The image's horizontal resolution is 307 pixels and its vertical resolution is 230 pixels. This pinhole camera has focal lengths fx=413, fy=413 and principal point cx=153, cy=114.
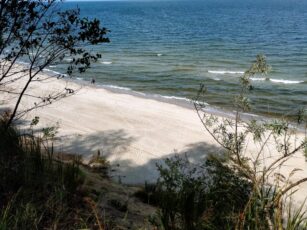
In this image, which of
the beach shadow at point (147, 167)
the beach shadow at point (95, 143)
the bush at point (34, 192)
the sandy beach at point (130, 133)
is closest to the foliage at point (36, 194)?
the bush at point (34, 192)

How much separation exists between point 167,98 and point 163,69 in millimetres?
8191

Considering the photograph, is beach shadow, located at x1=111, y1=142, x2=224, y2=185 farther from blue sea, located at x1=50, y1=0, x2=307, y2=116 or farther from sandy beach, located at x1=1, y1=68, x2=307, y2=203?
blue sea, located at x1=50, y1=0, x2=307, y2=116

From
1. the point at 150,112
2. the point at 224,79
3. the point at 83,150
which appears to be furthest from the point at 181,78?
the point at 83,150

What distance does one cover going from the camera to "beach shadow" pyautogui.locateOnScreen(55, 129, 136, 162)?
1070 cm

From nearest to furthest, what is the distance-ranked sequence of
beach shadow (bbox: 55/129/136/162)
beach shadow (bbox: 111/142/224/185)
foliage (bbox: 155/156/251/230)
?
1. foliage (bbox: 155/156/251/230)
2. beach shadow (bbox: 111/142/224/185)
3. beach shadow (bbox: 55/129/136/162)

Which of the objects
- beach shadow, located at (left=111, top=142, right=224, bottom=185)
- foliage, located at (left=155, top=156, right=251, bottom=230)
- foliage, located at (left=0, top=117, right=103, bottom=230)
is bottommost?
beach shadow, located at (left=111, top=142, right=224, bottom=185)

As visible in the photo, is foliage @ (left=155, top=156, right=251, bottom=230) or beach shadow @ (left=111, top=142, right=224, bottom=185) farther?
beach shadow @ (left=111, top=142, right=224, bottom=185)

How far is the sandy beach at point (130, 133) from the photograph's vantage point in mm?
10391

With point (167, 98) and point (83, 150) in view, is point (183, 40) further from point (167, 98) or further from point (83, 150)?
point (83, 150)

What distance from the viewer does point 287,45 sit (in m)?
38.5

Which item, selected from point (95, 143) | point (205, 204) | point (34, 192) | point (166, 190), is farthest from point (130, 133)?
point (205, 204)

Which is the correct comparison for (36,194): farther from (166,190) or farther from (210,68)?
(210,68)

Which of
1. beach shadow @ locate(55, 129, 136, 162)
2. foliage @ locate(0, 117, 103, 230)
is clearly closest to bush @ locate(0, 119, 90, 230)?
foliage @ locate(0, 117, 103, 230)

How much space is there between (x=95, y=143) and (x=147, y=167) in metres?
2.15
